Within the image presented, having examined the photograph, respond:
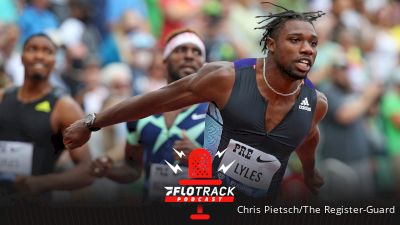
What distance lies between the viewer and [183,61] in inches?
316

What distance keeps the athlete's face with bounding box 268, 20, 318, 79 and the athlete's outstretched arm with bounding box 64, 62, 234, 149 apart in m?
0.37

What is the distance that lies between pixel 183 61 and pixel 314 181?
172 centimetres

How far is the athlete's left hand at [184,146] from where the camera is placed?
7297mm

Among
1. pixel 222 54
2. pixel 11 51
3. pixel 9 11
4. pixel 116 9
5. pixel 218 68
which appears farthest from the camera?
pixel 116 9

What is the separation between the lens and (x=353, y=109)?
10188 millimetres

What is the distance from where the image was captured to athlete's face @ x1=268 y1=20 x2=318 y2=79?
6.02 m

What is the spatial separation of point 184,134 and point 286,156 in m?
1.37

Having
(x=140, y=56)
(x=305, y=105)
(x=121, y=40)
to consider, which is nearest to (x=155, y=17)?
(x=121, y=40)

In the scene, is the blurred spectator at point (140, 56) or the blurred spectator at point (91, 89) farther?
the blurred spectator at point (140, 56)

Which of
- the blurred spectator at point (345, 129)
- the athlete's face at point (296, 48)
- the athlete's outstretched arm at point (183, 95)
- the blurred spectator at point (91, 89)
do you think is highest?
the athlete's face at point (296, 48)

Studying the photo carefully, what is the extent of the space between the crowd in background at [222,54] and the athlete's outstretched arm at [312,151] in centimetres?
183

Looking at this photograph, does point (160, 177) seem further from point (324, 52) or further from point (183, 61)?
point (324, 52)

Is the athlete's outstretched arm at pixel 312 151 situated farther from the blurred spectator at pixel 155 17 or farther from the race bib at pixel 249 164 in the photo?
the blurred spectator at pixel 155 17

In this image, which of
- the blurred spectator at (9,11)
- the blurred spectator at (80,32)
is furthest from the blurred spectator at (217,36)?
the blurred spectator at (9,11)
